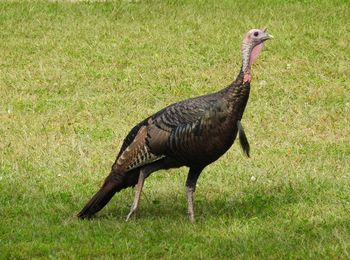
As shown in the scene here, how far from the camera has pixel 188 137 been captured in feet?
30.0

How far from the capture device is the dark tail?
31.3ft

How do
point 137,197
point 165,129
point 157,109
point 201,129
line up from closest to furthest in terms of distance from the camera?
1. point 201,129
2. point 165,129
3. point 137,197
4. point 157,109

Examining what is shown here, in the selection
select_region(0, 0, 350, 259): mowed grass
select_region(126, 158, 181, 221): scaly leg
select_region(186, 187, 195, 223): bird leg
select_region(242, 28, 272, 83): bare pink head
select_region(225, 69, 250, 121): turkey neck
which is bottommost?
select_region(0, 0, 350, 259): mowed grass

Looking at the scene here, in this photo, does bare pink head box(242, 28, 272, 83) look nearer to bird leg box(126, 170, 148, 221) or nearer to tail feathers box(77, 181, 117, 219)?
bird leg box(126, 170, 148, 221)

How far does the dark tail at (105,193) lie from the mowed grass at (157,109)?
113 mm

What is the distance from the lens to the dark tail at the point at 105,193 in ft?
31.3

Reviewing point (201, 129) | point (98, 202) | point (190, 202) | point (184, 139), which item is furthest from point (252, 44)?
point (98, 202)

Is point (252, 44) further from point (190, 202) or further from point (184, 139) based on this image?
point (190, 202)

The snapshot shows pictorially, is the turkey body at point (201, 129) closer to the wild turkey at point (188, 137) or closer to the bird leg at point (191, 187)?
the wild turkey at point (188, 137)

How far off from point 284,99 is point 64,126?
345 cm

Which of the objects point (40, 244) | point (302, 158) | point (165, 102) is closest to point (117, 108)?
point (165, 102)

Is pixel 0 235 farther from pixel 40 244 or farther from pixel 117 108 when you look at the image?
pixel 117 108

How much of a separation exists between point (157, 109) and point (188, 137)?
19.6ft

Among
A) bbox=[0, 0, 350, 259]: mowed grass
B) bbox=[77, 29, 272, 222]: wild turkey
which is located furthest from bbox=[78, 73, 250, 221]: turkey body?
bbox=[0, 0, 350, 259]: mowed grass
